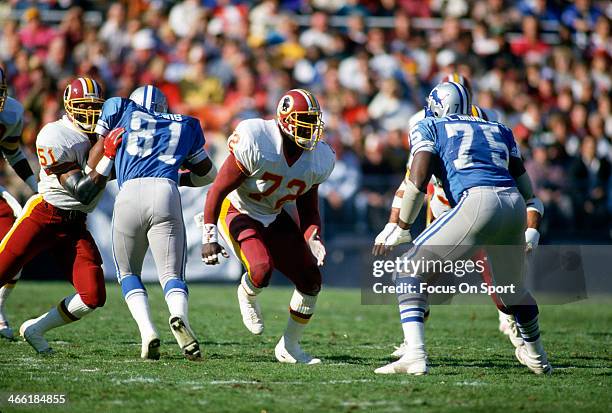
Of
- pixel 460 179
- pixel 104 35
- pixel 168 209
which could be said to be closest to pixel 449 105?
pixel 460 179

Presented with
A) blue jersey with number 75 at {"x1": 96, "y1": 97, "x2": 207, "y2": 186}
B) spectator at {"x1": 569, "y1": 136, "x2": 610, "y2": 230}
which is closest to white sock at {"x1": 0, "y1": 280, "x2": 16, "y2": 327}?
blue jersey with number 75 at {"x1": 96, "y1": 97, "x2": 207, "y2": 186}

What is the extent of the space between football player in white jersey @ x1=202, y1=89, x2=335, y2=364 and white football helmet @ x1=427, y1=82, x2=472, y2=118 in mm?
799

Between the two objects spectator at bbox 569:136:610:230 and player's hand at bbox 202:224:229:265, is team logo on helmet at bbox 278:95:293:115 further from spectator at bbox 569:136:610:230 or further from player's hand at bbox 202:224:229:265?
spectator at bbox 569:136:610:230

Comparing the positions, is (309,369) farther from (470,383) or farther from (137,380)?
(137,380)

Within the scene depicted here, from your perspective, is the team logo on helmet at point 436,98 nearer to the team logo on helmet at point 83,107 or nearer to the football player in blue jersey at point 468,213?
the football player in blue jersey at point 468,213

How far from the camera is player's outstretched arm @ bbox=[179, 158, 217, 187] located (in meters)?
6.77

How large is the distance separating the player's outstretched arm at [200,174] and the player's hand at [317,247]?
32.7 inches

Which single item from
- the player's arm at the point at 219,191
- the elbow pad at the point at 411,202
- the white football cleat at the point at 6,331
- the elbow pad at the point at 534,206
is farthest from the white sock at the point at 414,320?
the white football cleat at the point at 6,331

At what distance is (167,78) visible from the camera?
14070mm

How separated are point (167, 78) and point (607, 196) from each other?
6408 millimetres

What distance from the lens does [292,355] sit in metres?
6.53

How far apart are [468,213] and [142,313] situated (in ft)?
7.17

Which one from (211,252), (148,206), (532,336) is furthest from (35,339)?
(532,336)

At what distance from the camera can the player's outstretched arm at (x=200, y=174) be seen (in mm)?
6770
